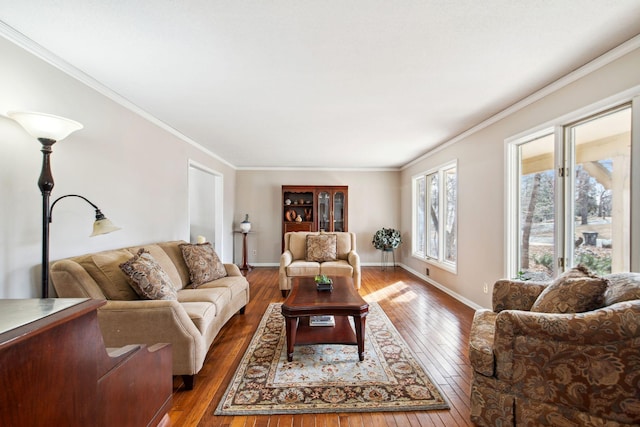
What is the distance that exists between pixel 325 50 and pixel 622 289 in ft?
7.21

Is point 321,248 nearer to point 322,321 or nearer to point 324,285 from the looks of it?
point 324,285

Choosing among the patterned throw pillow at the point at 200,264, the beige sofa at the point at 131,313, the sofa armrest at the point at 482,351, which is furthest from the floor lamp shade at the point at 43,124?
the sofa armrest at the point at 482,351

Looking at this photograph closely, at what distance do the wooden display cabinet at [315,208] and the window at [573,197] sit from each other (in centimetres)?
359

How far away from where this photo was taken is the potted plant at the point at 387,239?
5.87 meters

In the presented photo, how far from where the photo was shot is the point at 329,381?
200 centimetres

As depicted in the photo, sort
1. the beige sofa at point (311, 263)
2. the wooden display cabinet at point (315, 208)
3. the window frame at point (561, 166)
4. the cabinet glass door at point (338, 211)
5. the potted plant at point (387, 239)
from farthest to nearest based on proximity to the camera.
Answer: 1. the cabinet glass door at point (338, 211)
2. the wooden display cabinet at point (315, 208)
3. the potted plant at point (387, 239)
4. the beige sofa at point (311, 263)
5. the window frame at point (561, 166)

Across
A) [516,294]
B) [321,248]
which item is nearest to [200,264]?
[321,248]

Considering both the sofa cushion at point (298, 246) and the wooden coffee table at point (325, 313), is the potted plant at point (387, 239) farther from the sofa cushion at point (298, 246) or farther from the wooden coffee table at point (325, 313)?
the wooden coffee table at point (325, 313)

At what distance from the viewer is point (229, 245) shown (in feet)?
19.6

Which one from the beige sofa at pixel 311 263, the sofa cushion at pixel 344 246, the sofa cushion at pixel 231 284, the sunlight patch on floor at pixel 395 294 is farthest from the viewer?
the sofa cushion at pixel 344 246

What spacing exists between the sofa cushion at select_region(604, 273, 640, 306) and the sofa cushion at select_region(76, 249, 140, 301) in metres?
2.99

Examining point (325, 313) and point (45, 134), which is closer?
point (45, 134)

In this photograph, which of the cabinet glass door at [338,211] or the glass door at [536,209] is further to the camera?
the cabinet glass door at [338,211]

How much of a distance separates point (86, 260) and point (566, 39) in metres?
3.65
